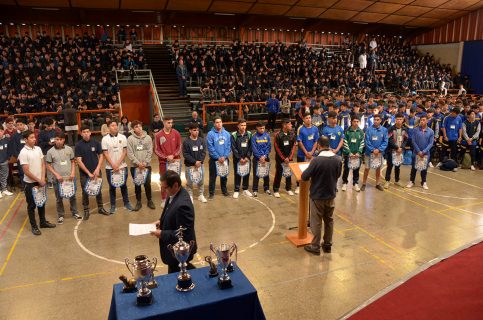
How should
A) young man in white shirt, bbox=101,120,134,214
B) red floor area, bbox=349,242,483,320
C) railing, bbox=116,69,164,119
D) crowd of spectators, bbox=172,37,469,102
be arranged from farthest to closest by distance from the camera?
crowd of spectators, bbox=172,37,469,102 < railing, bbox=116,69,164,119 < young man in white shirt, bbox=101,120,134,214 < red floor area, bbox=349,242,483,320

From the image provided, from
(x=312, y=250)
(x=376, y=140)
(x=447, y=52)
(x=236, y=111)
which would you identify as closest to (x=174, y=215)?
(x=312, y=250)

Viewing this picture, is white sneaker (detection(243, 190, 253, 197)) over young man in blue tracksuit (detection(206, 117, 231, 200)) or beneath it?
beneath

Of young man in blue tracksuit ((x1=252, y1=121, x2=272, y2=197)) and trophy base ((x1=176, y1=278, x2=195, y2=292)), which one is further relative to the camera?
young man in blue tracksuit ((x1=252, y1=121, x2=272, y2=197))

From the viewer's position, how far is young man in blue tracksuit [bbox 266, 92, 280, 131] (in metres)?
17.1

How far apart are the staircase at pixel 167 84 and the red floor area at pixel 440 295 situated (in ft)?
48.2

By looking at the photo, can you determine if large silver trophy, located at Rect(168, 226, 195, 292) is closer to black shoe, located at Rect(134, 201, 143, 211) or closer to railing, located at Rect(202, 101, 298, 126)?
black shoe, located at Rect(134, 201, 143, 211)

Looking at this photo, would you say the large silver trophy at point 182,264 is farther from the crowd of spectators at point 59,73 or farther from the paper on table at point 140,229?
the crowd of spectators at point 59,73

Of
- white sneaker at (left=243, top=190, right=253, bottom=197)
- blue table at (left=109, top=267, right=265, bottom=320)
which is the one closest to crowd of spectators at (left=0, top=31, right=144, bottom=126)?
white sneaker at (left=243, top=190, right=253, bottom=197)

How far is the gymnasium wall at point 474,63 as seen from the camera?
2808 cm

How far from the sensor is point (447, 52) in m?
30.5

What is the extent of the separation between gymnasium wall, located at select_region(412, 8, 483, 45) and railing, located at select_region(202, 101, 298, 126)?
815 inches

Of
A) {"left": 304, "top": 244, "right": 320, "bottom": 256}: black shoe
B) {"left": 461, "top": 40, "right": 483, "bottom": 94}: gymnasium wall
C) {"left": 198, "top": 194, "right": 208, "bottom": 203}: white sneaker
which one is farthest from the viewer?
{"left": 461, "top": 40, "right": 483, "bottom": 94}: gymnasium wall

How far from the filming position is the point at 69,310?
4.83 metres

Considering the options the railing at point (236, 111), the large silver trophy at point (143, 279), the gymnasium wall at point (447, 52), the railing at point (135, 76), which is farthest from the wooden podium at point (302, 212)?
the gymnasium wall at point (447, 52)
